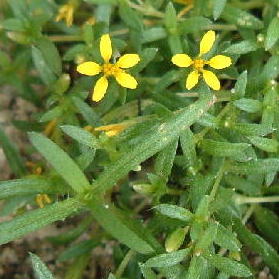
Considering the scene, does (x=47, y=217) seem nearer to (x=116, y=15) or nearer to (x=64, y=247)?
(x=64, y=247)

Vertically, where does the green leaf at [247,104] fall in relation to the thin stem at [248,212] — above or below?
above

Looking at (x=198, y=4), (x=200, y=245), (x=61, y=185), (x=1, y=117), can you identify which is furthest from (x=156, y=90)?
(x=1, y=117)

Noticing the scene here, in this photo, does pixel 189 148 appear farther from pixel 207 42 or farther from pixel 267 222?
pixel 267 222

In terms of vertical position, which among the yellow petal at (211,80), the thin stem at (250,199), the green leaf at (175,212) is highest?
the yellow petal at (211,80)

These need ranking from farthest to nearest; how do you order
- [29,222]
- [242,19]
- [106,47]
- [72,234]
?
[72,234]
[242,19]
[106,47]
[29,222]

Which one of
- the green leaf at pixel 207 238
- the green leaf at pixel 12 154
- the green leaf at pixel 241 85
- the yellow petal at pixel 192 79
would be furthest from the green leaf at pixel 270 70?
the green leaf at pixel 12 154

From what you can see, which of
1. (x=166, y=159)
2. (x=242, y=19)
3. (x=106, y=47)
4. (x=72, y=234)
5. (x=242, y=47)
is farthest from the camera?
(x=72, y=234)

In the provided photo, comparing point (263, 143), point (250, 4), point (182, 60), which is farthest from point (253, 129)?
point (250, 4)

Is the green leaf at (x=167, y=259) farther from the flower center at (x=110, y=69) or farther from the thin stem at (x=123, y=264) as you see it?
the flower center at (x=110, y=69)

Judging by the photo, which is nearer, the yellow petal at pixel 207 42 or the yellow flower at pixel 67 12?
the yellow petal at pixel 207 42
